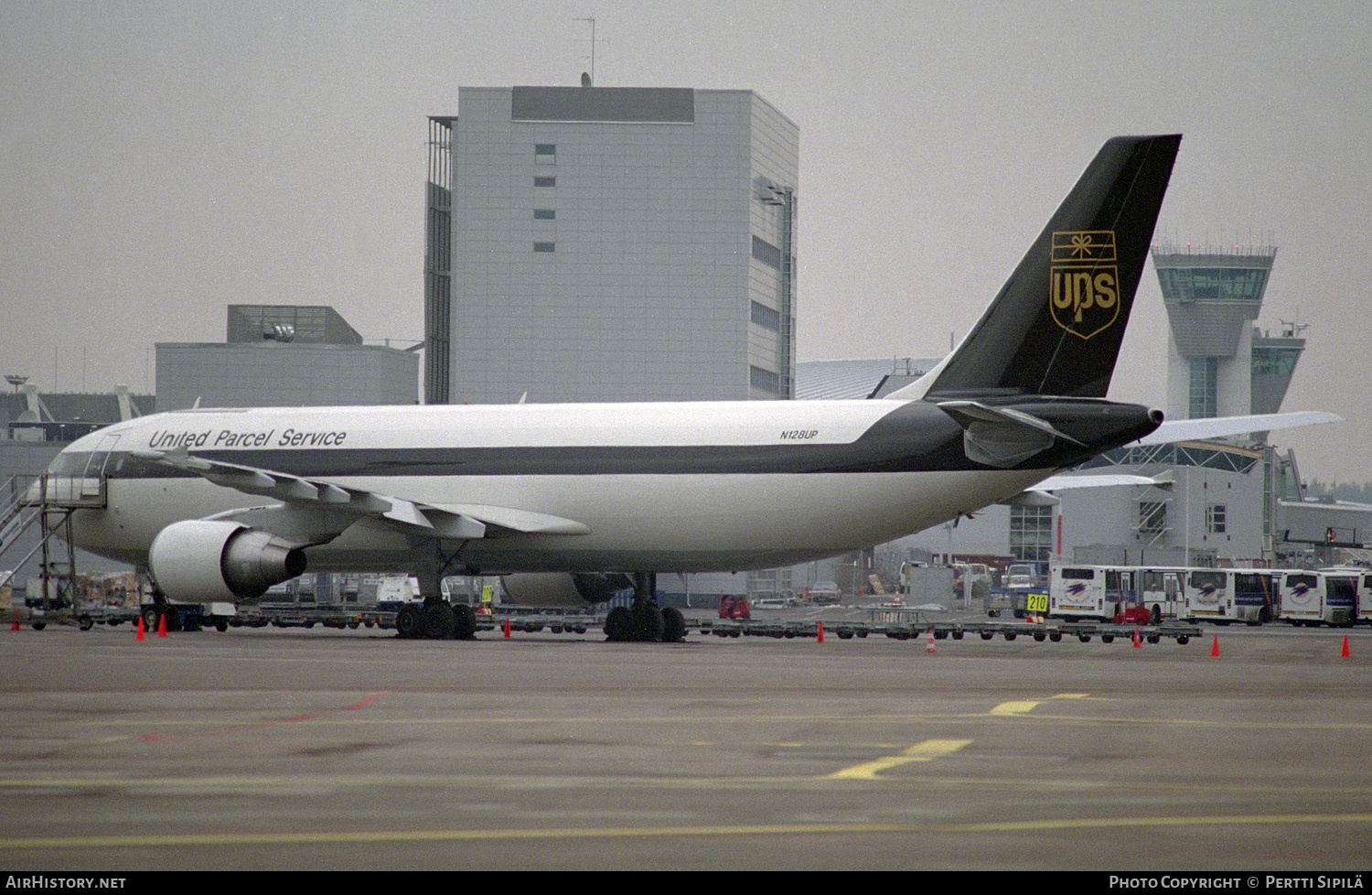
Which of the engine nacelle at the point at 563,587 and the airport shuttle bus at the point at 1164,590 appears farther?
the airport shuttle bus at the point at 1164,590

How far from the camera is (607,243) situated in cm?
10694

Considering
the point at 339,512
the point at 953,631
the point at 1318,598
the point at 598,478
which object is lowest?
the point at 953,631

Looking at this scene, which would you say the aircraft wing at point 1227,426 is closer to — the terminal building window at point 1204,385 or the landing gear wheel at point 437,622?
the landing gear wheel at point 437,622

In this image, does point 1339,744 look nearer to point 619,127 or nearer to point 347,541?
point 347,541

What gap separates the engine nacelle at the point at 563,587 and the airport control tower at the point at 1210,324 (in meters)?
159

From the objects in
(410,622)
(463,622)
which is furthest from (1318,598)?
(410,622)

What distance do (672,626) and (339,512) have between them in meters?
8.19

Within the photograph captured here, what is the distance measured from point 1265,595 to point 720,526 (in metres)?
36.1

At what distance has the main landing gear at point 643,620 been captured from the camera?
35375 mm

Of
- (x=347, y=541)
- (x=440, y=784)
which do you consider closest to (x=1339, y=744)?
(x=440, y=784)

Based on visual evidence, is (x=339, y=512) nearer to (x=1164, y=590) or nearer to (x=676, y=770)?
(x=676, y=770)

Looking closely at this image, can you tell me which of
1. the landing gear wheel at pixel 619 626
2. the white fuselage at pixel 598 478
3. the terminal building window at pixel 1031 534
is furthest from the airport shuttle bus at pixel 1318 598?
the terminal building window at pixel 1031 534

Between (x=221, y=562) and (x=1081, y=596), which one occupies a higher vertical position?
(x=221, y=562)

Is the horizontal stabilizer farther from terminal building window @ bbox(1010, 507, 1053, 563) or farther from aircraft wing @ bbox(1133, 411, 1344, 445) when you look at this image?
terminal building window @ bbox(1010, 507, 1053, 563)
